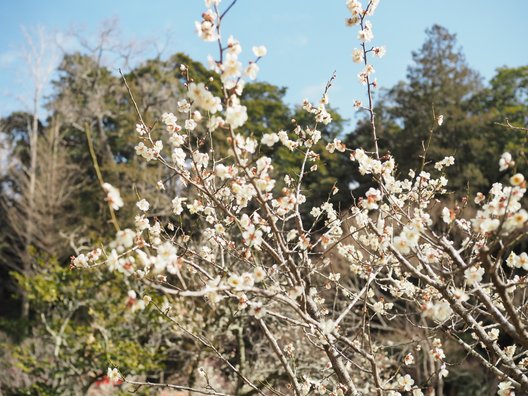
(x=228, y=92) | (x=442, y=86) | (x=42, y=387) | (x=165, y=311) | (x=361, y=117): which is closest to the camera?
(x=228, y=92)

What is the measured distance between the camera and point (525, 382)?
1.67 metres

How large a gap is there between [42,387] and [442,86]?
48.7ft

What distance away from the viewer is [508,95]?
1561cm

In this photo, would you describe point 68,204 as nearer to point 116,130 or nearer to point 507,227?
point 116,130

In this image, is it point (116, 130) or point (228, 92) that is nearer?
point (228, 92)

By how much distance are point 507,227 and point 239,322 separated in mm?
5269

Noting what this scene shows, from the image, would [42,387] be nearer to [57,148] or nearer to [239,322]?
[239,322]

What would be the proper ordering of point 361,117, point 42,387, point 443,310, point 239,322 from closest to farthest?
point 443,310 < point 42,387 < point 239,322 < point 361,117

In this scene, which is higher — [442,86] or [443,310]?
[442,86]

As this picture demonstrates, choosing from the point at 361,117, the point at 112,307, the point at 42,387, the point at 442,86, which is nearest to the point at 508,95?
the point at 442,86

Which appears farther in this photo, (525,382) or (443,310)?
(525,382)

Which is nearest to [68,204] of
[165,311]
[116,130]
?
[116,130]

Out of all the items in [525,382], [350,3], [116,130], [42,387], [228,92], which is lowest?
[42,387]

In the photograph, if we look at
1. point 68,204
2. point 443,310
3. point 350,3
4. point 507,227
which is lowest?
point 443,310
